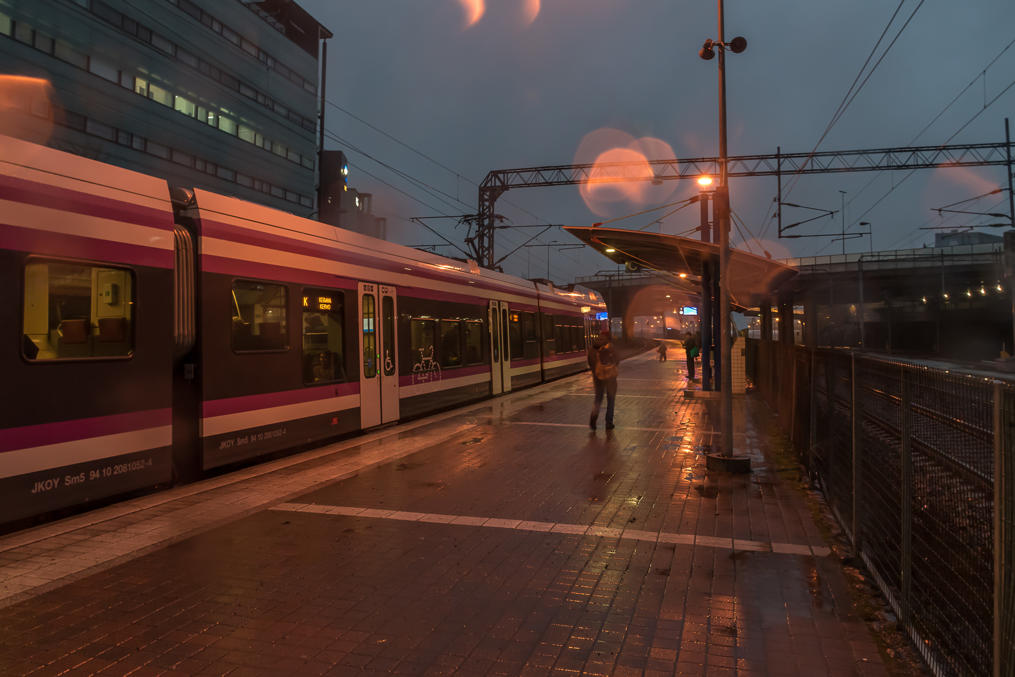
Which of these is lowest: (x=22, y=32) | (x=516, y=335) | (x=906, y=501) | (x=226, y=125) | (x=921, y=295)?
(x=906, y=501)

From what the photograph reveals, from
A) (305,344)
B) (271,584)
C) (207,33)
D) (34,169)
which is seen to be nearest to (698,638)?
(271,584)

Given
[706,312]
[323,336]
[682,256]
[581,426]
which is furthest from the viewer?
[706,312]

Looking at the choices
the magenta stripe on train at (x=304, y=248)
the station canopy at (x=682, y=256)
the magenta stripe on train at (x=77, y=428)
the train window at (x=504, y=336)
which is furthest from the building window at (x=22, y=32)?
the magenta stripe on train at (x=77, y=428)

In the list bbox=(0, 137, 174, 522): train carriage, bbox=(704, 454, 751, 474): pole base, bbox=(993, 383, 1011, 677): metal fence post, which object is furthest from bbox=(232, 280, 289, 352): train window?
bbox=(993, 383, 1011, 677): metal fence post

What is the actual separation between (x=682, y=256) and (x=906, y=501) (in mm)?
10842

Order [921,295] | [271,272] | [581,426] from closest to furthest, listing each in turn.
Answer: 1. [271,272]
2. [581,426]
3. [921,295]

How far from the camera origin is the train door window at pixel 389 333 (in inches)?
452

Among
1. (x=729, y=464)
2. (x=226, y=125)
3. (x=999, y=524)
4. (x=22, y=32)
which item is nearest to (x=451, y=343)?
(x=729, y=464)

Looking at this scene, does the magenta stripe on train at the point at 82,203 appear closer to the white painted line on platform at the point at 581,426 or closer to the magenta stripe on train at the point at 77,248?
the magenta stripe on train at the point at 77,248

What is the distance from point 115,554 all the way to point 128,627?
5.00 ft

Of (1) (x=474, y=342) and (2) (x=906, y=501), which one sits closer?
(2) (x=906, y=501)

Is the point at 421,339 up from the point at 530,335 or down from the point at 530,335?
down

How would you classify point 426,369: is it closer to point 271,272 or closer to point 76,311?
point 271,272

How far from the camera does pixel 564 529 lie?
19.7ft
